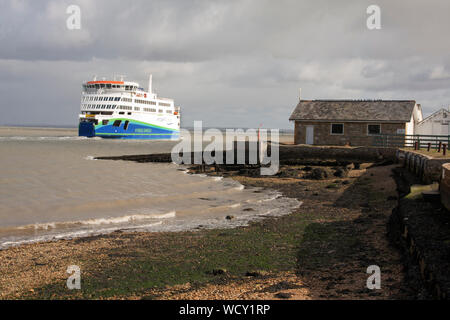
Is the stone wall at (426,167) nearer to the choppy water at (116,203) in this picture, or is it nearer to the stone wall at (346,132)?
the choppy water at (116,203)

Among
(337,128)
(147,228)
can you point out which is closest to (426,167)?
(147,228)

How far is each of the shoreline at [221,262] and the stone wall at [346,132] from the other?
18.9m

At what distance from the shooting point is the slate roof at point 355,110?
3148cm

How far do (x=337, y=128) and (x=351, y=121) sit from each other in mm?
1122

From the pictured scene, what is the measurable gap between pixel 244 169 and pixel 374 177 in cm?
890

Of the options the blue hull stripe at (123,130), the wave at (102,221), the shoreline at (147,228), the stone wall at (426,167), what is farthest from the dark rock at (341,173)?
the blue hull stripe at (123,130)

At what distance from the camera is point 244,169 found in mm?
28328

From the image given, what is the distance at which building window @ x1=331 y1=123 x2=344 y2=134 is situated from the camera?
32.1 m

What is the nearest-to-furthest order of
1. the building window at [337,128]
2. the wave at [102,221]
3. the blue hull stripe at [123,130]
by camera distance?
the wave at [102,221] → the building window at [337,128] → the blue hull stripe at [123,130]

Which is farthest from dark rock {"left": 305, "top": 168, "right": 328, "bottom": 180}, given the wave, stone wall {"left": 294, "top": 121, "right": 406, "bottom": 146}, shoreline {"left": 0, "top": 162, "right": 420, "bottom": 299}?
the wave

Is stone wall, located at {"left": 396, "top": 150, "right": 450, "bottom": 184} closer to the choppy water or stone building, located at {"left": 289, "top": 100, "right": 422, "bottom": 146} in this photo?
the choppy water

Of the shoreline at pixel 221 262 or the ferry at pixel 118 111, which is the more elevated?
the ferry at pixel 118 111

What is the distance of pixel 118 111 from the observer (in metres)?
78.6
